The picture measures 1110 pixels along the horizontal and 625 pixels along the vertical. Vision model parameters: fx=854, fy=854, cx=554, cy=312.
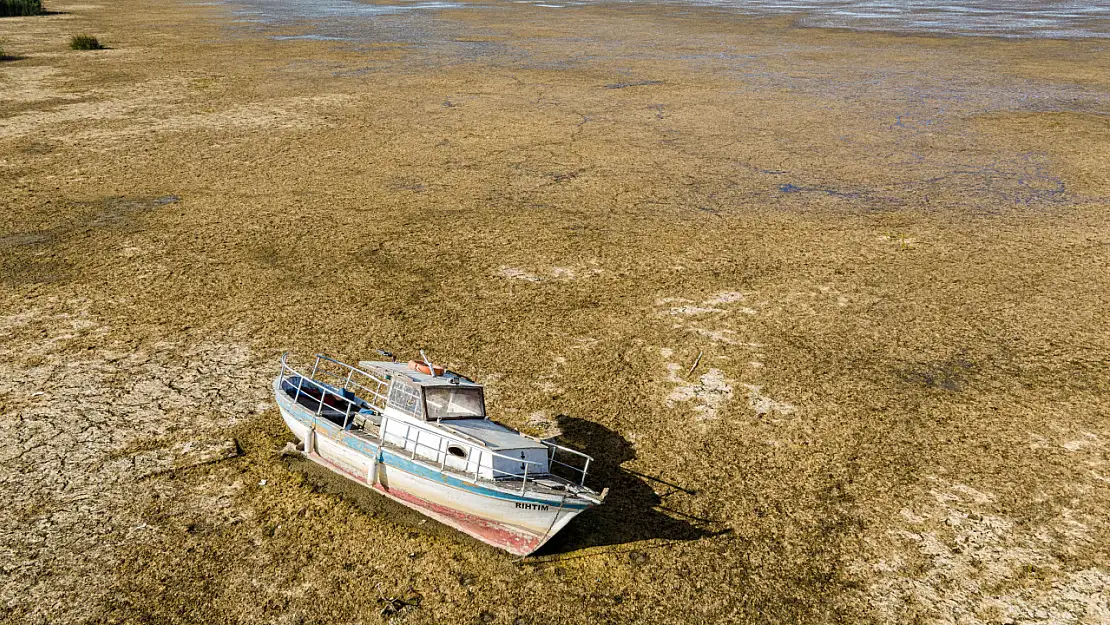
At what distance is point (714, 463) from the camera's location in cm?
984

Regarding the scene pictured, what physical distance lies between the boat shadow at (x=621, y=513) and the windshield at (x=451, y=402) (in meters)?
1.56

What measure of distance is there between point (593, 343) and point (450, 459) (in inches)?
171

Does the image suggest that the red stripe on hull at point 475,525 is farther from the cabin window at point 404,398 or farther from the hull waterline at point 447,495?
the cabin window at point 404,398

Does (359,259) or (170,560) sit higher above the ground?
(359,259)

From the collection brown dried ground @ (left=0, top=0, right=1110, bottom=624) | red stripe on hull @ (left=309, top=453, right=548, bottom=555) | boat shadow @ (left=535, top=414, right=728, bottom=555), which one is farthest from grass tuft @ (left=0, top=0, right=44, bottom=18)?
boat shadow @ (left=535, top=414, right=728, bottom=555)

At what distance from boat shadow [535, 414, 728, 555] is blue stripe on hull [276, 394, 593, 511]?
640 mm

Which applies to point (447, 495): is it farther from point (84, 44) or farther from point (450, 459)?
point (84, 44)

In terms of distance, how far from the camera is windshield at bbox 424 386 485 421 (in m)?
8.78

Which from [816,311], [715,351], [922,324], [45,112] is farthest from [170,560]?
[45,112]

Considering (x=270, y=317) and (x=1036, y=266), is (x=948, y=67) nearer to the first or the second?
(x=1036, y=266)

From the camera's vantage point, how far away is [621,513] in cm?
897

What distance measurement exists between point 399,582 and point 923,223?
13.7 metres

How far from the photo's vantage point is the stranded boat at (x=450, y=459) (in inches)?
321

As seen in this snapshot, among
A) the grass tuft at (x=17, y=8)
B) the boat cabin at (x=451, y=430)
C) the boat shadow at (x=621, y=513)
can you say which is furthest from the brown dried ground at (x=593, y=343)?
the grass tuft at (x=17, y=8)
